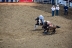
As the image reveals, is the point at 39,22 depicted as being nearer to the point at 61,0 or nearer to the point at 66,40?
the point at 66,40

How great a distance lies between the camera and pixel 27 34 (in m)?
18.1

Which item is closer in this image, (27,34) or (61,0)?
(27,34)

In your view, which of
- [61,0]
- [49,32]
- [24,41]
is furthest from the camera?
[61,0]

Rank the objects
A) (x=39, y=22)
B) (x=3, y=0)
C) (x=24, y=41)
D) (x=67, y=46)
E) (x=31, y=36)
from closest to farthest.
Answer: (x=67, y=46), (x=24, y=41), (x=31, y=36), (x=39, y=22), (x=3, y=0)

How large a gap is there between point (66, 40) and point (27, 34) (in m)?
3.60

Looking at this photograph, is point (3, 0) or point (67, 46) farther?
point (3, 0)

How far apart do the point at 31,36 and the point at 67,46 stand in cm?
403

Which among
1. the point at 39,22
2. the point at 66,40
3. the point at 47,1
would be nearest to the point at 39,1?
the point at 47,1

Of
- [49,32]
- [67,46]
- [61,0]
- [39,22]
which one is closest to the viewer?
[67,46]

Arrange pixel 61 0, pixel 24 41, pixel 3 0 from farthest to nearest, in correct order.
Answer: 1. pixel 3 0
2. pixel 61 0
3. pixel 24 41

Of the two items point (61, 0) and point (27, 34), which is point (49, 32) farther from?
point (61, 0)

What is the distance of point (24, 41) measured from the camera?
15.5 m

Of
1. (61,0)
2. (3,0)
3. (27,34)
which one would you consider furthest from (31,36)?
(3,0)

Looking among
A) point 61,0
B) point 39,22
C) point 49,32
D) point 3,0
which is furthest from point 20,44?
point 3,0
